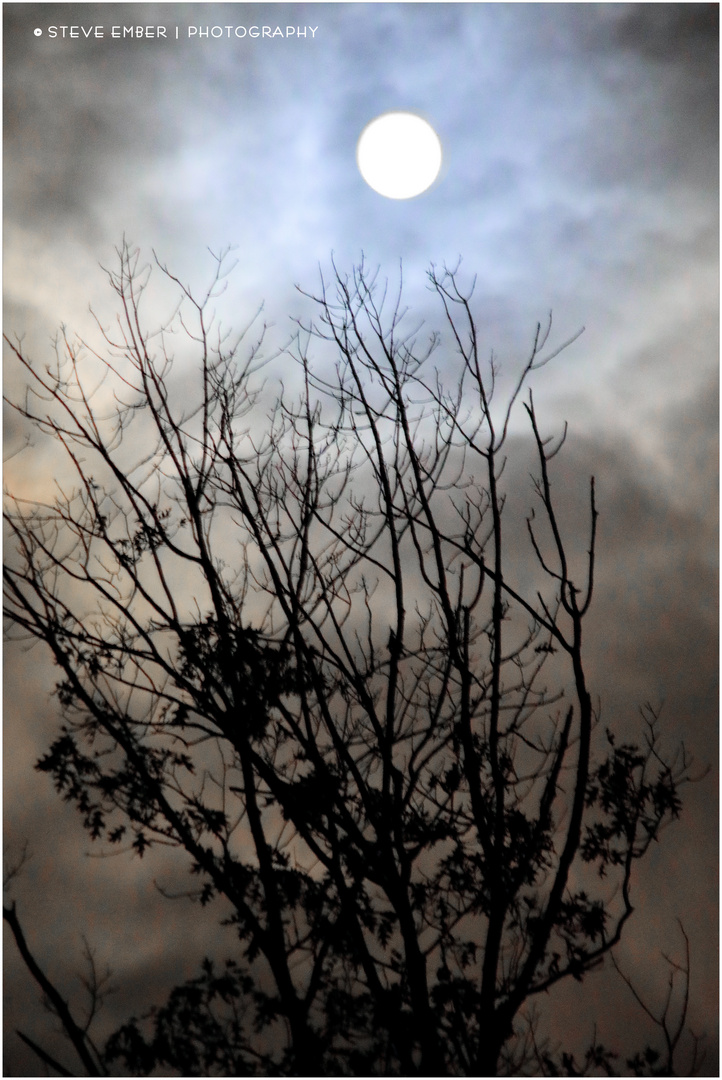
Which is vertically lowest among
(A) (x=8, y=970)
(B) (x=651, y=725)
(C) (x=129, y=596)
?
(A) (x=8, y=970)

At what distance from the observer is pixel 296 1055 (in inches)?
212

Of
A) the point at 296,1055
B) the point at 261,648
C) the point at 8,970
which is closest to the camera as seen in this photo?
the point at 296,1055

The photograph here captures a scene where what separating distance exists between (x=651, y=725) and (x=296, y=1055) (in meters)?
3.38

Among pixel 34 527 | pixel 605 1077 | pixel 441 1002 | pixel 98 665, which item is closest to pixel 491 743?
pixel 441 1002

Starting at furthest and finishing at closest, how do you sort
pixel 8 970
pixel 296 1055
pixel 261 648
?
pixel 261 648 → pixel 8 970 → pixel 296 1055

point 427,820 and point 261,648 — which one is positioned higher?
point 261,648

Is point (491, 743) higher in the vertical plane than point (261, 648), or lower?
lower

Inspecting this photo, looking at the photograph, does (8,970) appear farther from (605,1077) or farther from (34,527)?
(605,1077)

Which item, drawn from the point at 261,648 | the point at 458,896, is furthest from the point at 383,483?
the point at 458,896

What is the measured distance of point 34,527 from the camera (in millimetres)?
6074

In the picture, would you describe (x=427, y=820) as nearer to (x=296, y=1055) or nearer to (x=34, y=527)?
(x=296, y=1055)

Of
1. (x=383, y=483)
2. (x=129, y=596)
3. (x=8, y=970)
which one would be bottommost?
(x=8, y=970)

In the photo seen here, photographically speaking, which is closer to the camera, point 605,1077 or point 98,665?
point 605,1077

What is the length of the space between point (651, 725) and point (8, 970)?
494 cm
